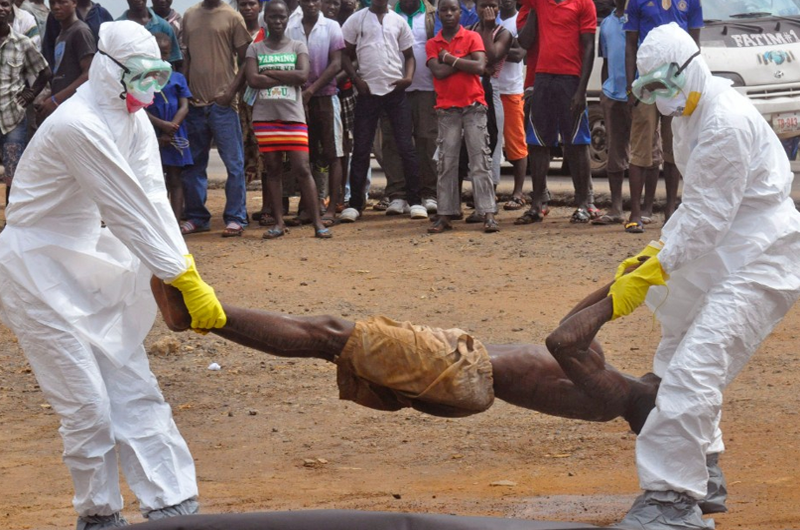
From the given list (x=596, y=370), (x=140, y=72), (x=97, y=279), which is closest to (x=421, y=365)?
(x=596, y=370)

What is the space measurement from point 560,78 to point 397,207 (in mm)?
2019

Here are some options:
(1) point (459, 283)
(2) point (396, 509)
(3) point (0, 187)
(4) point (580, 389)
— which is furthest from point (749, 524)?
(3) point (0, 187)

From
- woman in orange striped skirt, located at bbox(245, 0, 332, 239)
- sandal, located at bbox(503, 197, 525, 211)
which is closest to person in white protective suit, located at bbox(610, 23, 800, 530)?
woman in orange striped skirt, located at bbox(245, 0, 332, 239)

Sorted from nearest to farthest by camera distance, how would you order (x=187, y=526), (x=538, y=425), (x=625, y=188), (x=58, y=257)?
(x=187, y=526)
(x=58, y=257)
(x=538, y=425)
(x=625, y=188)

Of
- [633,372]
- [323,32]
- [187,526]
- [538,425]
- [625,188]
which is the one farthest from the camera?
[625,188]

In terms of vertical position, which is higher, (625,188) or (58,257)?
(58,257)

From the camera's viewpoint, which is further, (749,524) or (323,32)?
(323,32)

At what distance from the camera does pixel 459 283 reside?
897cm

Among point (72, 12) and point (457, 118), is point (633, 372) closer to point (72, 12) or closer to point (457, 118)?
point (457, 118)

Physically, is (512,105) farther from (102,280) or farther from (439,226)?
(102,280)

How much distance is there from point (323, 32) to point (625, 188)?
12.5 ft

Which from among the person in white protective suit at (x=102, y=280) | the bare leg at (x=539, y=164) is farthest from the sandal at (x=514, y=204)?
the person in white protective suit at (x=102, y=280)

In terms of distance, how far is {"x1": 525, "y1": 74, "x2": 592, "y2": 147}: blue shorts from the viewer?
10.1 meters

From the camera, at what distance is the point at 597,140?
12.4m
